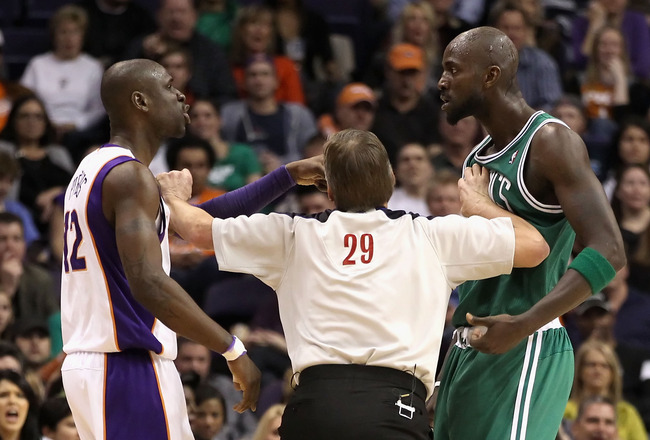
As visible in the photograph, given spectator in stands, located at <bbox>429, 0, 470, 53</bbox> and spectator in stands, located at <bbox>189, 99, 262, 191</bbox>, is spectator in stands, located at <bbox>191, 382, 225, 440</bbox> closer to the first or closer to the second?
spectator in stands, located at <bbox>189, 99, 262, 191</bbox>

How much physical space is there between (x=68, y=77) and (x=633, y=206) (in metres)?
5.40

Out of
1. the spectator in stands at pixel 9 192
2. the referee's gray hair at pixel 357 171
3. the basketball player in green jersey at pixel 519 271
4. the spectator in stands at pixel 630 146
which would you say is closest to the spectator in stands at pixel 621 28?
the spectator in stands at pixel 630 146

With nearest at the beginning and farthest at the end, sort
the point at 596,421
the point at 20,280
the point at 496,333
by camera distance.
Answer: the point at 496,333, the point at 596,421, the point at 20,280

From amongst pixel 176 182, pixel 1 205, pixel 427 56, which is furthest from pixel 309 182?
pixel 427 56

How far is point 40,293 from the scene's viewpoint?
360 inches

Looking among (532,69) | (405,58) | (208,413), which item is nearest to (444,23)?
(532,69)

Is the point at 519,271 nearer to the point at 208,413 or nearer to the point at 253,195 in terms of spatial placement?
the point at 253,195

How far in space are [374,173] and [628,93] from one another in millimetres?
8729

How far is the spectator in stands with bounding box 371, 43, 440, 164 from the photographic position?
37.0ft

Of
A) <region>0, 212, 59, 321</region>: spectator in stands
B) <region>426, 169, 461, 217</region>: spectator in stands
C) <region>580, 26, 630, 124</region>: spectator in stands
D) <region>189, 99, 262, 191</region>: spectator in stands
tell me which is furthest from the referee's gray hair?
<region>580, 26, 630, 124</region>: spectator in stands

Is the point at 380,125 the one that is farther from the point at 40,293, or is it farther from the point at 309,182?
the point at 309,182

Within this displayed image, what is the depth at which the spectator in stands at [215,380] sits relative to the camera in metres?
8.34

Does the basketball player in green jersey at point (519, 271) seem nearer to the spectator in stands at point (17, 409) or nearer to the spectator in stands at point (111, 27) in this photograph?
the spectator in stands at point (17, 409)

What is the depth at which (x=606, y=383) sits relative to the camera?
8.66 metres
